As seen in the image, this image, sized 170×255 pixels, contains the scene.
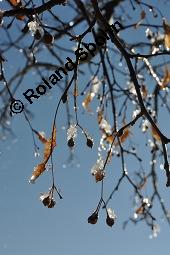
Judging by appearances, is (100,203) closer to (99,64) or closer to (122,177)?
(122,177)

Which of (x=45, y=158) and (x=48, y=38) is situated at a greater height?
(x=48, y=38)

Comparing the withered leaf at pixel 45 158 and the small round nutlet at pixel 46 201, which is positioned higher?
the withered leaf at pixel 45 158

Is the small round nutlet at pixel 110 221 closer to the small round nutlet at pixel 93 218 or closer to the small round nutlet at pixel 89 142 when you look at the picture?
the small round nutlet at pixel 93 218

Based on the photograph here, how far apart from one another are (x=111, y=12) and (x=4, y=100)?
0.86 metres

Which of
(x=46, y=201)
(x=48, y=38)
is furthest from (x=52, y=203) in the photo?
(x=48, y=38)

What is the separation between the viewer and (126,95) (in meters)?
2.83

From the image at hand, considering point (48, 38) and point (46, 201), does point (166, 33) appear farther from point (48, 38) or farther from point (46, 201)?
point (46, 201)

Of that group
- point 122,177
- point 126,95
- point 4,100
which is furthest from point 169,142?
point 4,100

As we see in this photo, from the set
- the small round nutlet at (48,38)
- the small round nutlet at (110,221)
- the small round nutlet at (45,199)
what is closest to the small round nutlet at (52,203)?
the small round nutlet at (45,199)

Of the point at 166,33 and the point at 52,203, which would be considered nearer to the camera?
the point at 52,203

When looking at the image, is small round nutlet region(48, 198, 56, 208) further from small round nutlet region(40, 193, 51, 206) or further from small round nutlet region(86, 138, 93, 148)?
small round nutlet region(86, 138, 93, 148)

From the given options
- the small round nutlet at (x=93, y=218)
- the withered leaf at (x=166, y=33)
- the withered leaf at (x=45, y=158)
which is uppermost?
the withered leaf at (x=166, y=33)

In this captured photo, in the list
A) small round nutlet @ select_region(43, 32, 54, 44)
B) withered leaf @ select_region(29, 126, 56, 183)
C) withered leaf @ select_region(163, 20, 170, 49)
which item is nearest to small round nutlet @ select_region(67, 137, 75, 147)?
withered leaf @ select_region(29, 126, 56, 183)

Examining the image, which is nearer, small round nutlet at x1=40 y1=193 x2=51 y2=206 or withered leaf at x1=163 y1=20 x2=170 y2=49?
small round nutlet at x1=40 y1=193 x2=51 y2=206
